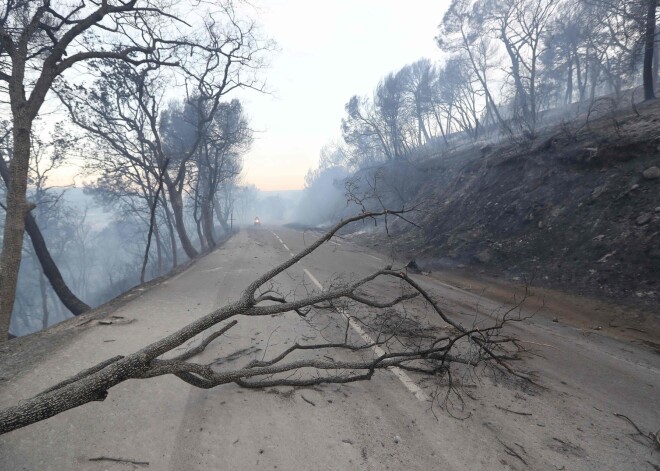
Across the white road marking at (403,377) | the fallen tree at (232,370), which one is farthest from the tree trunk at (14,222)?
the white road marking at (403,377)

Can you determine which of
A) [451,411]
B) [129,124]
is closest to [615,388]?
[451,411]

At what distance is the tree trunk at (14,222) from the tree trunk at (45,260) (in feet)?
6.03

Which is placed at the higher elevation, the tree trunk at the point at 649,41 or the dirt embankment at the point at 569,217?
the tree trunk at the point at 649,41

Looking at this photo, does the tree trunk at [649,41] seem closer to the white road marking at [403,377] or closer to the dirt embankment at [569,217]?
the dirt embankment at [569,217]

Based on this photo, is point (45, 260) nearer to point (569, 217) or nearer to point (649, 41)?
point (569, 217)

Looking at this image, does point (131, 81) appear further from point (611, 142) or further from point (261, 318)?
Answer: point (611, 142)

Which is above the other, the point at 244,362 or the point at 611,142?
the point at 611,142

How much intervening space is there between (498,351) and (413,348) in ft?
3.75

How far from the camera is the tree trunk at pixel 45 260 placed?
23.9ft

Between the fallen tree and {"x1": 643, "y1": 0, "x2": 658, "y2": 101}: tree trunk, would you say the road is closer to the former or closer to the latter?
the fallen tree

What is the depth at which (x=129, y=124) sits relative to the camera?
15.4 metres

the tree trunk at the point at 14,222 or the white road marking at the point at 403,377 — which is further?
the tree trunk at the point at 14,222

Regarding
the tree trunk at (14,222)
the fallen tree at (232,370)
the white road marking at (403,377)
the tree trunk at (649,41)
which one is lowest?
the white road marking at (403,377)

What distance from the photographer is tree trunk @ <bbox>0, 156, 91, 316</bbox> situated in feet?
23.9
